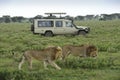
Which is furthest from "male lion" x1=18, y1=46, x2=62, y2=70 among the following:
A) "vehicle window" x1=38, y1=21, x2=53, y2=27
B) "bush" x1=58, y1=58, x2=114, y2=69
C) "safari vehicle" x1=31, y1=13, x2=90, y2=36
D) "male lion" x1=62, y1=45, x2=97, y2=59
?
"vehicle window" x1=38, y1=21, x2=53, y2=27

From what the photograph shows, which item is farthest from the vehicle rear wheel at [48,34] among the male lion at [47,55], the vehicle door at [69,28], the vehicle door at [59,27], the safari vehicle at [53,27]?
the male lion at [47,55]

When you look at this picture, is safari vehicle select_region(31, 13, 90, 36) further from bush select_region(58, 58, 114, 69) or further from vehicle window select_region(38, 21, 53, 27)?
bush select_region(58, 58, 114, 69)

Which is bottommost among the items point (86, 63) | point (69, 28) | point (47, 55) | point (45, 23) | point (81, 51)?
point (69, 28)

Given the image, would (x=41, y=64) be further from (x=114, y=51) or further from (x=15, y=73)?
(x=114, y=51)

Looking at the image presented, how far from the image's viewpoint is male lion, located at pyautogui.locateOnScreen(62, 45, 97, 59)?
1602 centimetres

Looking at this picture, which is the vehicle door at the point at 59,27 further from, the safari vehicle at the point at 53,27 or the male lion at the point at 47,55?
the male lion at the point at 47,55

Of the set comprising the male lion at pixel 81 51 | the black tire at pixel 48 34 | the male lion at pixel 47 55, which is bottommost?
the black tire at pixel 48 34

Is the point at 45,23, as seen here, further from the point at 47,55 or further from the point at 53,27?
the point at 47,55

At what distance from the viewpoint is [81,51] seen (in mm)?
16219

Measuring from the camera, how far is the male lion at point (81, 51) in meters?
16.0

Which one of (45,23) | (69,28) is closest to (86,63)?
(69,28)

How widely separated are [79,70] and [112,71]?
3.52 feet

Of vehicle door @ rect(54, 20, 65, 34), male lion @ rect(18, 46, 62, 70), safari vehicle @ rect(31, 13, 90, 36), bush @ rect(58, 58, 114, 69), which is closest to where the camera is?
male lion @ rect(18, 46, 62, 70)

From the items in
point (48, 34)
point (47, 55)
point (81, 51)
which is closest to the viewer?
point (47, 55)
